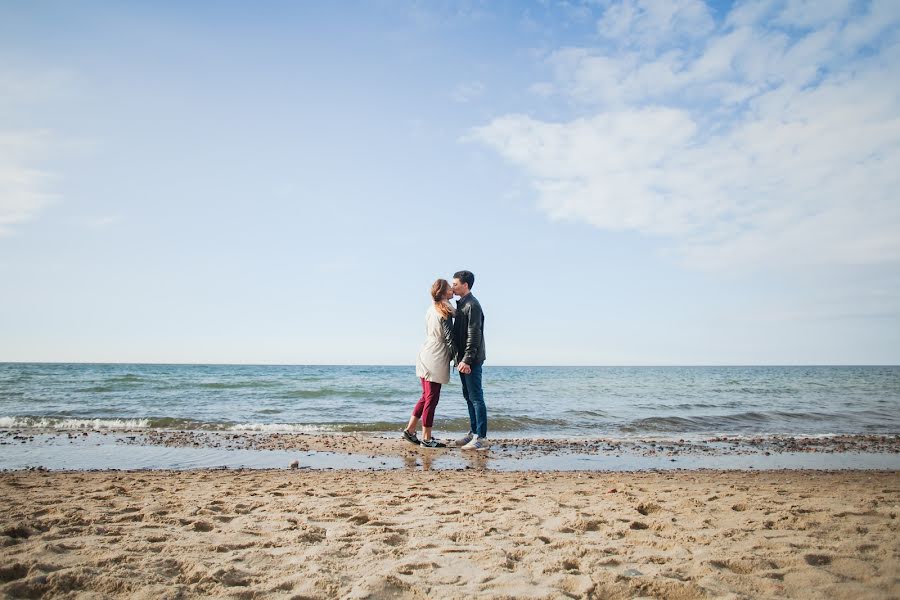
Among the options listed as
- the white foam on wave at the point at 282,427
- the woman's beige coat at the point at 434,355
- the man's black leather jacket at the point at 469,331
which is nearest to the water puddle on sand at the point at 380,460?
the woman's beige coat at the point at 434,355

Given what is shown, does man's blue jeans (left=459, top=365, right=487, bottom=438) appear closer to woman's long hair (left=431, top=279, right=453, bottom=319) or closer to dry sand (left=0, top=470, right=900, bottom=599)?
woman's long hair (left=431, top=279, right=453, bottom=319)

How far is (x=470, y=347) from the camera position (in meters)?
7.25

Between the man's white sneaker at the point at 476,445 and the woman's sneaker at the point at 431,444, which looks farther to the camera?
the woman's sneaker at the point at 431,444

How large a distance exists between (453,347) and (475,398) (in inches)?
32.1

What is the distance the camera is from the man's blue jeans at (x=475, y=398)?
24.0 ft

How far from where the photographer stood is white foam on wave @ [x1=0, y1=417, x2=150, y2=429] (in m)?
10.5

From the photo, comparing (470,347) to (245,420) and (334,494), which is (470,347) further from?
(245,420)

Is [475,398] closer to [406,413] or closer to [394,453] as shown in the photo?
[394,453]

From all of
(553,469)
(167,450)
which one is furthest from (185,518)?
(167,450)

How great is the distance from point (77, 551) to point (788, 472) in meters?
7.23

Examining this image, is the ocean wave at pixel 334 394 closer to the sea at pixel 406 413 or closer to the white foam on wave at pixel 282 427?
the sea at pixel 406 413

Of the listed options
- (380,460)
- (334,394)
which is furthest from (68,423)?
(334,394)

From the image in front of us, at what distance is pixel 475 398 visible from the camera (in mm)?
7395

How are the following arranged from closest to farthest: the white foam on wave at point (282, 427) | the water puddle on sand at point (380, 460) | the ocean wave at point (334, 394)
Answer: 1. the water puddle on sand at point (380, 460)
2. the white foam on wave at point (282, 427)
3. the ocean wave at point (334, 394)
